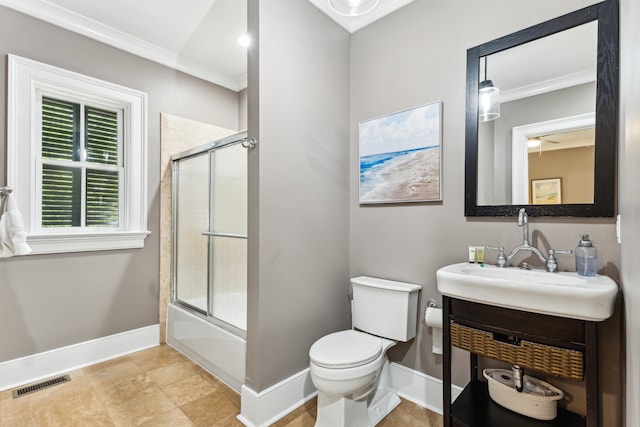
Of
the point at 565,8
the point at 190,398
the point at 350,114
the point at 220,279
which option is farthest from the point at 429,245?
the point at 190,398

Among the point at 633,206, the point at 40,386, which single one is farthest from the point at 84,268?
the point at 633,206

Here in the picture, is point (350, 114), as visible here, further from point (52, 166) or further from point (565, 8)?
point (52, 166)

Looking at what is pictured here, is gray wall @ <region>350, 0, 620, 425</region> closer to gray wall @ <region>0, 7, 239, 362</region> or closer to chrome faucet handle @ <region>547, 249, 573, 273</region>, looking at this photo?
chrome faucet handle @ <region>547, 249, 573, 273</region>

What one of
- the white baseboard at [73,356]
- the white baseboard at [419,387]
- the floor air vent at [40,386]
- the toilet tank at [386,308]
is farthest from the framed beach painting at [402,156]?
the floor air vent at [40,386]

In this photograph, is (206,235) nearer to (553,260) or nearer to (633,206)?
(553,260)

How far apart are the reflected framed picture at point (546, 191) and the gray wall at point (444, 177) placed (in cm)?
10

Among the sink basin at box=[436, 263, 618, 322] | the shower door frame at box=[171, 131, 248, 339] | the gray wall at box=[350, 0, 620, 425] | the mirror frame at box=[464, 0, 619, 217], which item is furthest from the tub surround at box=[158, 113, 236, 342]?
the mirror frame at box=[464, 0, 619, 217]

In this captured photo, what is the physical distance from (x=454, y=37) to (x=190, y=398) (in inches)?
107

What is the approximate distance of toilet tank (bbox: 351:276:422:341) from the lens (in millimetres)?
1807

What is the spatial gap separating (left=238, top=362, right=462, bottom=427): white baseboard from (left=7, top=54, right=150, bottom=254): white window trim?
65.4 inches

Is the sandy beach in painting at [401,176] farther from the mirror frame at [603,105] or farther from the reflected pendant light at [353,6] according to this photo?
the reflected pendant light at [353,6]

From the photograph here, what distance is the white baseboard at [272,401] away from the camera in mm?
1682

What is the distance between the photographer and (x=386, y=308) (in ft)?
6.09

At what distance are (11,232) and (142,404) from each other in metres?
1.37
